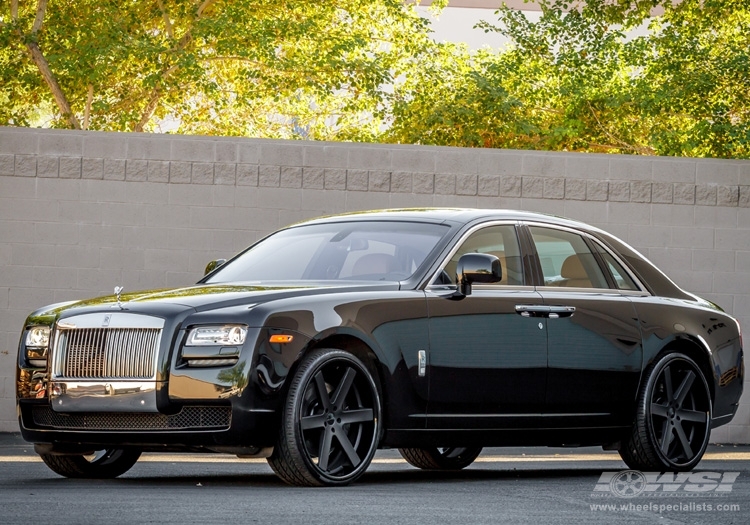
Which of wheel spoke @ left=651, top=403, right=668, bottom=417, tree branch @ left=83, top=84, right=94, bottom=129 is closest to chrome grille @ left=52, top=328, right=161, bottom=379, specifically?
wheel spoke @ left=651, top=403, right=668, bottom=417

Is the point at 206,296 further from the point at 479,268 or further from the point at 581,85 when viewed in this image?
the point at 581,85

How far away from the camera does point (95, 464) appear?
9.01 meters

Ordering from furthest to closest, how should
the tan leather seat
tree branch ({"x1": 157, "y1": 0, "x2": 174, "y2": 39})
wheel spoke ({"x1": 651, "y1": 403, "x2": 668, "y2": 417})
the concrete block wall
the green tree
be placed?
tree branch ({"x1": 157, "y1": 0, "x2": 174, "y2": 39})
the green tree
the concrete block wall
wheel spoke ({"x1": 651, "y1": 403, "x2": 668, "y2": 417})
the tan leather seat

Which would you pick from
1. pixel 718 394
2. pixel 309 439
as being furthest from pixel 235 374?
pixel 718 394

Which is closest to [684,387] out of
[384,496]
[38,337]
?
[384,496]

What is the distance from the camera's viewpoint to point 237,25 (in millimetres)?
22609

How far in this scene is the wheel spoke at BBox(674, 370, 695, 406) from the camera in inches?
393

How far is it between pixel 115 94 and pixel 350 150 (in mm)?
12768

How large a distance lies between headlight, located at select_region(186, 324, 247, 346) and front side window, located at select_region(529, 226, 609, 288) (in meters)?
2.45

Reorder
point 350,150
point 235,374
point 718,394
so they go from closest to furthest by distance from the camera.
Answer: point 235,374
point 718,394
point 350,150

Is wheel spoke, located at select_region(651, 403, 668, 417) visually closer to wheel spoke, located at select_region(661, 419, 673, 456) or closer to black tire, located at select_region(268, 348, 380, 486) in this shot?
wheel spoke, located at select_region(661, 419, 673, 456)

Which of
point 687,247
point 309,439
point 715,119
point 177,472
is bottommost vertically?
point 177,472

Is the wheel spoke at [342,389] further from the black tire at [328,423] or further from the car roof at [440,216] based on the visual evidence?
the car roof at [440,216]

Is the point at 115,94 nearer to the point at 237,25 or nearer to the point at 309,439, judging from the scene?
the point at 237,25
